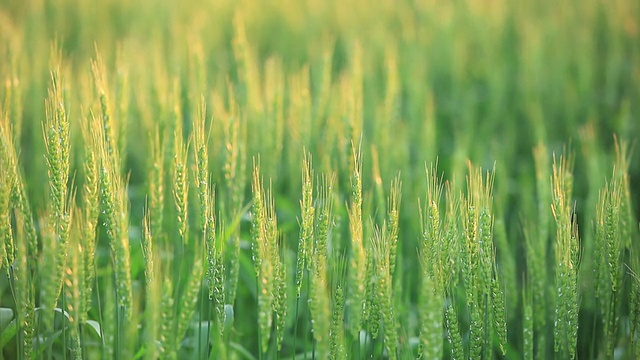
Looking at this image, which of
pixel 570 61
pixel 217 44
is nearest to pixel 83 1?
pixel 217 44

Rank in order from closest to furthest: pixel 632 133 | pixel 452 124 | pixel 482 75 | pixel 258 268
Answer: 1. pixel 258 268
2. pixel 632 133
3. pixel 452 124
4. pixel 482 75

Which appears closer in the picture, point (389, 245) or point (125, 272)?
point (125, 272)

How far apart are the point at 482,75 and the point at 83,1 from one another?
2976 mm

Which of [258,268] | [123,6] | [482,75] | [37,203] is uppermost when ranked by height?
[123,6]

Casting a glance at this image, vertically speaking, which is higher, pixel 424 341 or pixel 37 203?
pixel 37 203

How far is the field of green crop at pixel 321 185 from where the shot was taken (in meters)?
1.51

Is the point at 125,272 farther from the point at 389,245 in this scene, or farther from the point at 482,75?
the point at 482,75

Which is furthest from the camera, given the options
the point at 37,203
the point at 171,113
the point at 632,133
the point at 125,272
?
the point at 632,133

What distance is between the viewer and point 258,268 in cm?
155

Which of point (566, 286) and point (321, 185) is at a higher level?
point (321, 185)

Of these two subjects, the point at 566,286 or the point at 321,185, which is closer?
the point at 566,286

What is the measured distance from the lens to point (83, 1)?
4852mm

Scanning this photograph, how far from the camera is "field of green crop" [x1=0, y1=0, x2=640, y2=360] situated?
151 centimetres

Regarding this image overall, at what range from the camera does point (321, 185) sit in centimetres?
221
